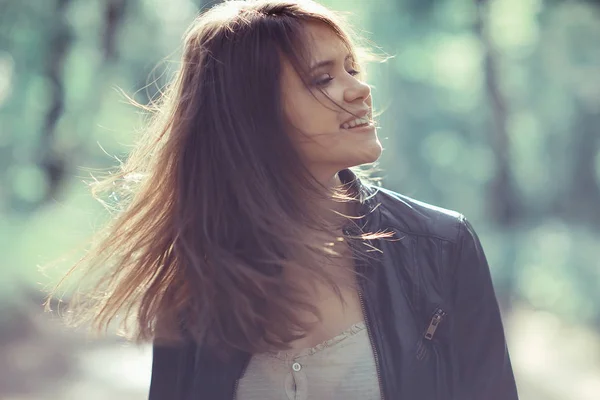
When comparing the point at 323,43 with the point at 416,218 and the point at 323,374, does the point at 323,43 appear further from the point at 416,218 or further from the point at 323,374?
the point at 323,374

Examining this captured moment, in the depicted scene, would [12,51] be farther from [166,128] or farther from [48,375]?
[166,128]

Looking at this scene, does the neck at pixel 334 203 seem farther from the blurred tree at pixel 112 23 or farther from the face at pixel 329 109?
the blurred tree at pixel 112 23

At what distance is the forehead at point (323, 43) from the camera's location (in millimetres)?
2250

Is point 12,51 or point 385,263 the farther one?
point 12,51

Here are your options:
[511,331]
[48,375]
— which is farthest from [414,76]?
[48,375]

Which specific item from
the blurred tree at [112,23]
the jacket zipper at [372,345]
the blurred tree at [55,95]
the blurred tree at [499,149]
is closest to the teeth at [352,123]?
the jacket zipper at [372,345]

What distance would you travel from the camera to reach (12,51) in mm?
12586

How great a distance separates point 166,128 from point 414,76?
60.4 ft

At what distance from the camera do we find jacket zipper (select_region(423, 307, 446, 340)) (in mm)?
2188

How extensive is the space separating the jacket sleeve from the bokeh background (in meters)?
0.92

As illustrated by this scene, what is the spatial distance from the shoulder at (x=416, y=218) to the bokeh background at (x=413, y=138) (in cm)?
61

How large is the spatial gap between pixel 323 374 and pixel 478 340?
44cm

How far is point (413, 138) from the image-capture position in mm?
22359

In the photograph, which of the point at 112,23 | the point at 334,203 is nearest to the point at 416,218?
the point at 334,203
